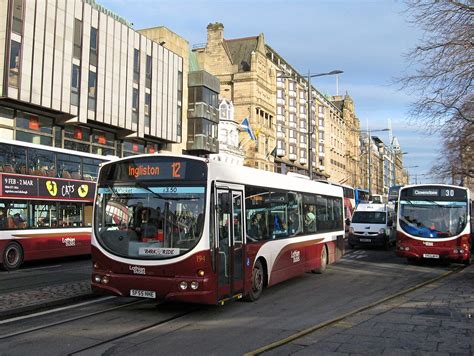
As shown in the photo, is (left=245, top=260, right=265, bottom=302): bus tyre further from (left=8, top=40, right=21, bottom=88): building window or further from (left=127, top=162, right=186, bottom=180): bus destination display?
(left=8, top=40, right=21, bottom=88): building window

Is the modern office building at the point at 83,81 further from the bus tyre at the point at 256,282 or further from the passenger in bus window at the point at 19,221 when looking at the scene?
the bus tyre at the point at 256,282

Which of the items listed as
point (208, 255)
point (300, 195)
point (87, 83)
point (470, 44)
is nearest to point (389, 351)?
point (208, 255)

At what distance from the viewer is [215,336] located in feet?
22.8

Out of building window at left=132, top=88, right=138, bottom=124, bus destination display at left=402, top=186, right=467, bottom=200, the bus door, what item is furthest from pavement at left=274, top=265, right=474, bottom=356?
building window at left=132, top=88, right=138, bottom=124

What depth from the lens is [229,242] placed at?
28.8 feet

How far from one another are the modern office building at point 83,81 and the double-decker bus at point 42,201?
34.3 feet

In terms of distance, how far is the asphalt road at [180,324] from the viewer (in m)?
6.32

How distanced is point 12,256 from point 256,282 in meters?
9.14

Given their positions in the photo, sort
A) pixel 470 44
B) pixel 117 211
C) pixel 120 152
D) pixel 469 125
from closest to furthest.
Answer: pixel 117 211
pixel 470 44
pixel 469 125
pixel 120 152

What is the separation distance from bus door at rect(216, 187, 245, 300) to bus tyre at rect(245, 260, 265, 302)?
68cm

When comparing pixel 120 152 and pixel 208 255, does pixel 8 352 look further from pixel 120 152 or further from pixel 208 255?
pixel 120 152

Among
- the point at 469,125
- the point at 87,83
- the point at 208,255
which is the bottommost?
the point at 208,255

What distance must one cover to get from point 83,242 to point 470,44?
14283mm

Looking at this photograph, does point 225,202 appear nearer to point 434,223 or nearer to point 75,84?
point 434,223
